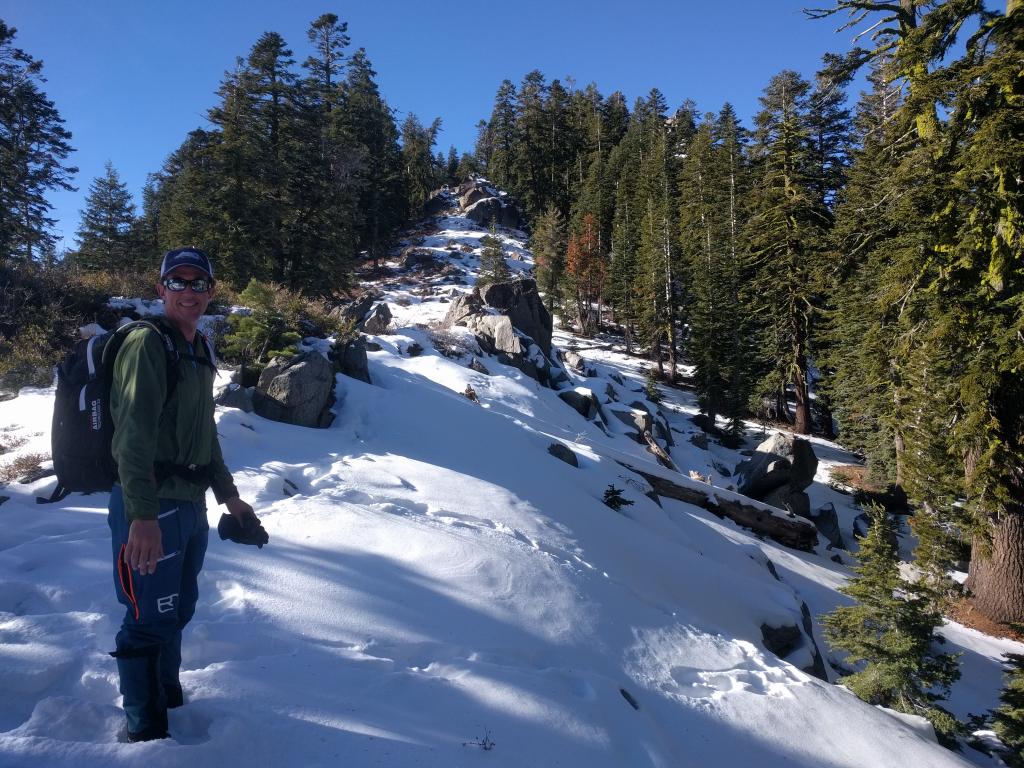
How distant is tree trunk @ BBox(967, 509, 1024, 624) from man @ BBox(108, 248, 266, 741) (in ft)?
41.1

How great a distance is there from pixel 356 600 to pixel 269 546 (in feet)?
4.04

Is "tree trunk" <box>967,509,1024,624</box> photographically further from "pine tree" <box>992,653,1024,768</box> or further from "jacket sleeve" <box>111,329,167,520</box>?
"jacket sleeve" <box>111,329,167,520</box>

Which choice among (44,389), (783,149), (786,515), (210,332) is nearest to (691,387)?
(783,149)

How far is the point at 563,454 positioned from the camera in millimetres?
10094

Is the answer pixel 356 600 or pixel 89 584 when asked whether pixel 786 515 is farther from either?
pixel 89 584

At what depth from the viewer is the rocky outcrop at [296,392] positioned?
852cm

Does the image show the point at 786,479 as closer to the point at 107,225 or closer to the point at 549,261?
the point at 549,261

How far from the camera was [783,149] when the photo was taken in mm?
23344

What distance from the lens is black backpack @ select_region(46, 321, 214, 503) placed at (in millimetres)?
2381

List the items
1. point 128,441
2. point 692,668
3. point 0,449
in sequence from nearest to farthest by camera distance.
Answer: point 128,441 → point 692,668 → point 0,449

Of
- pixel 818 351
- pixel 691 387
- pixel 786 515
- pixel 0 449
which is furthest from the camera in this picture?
pixel 691 387

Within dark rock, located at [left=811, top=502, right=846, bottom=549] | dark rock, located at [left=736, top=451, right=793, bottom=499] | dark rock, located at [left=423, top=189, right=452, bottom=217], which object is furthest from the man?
dark rock, located at [left=423, top=189, right=452, bottom=217]

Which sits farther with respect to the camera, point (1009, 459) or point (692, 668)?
point (1009, 459)

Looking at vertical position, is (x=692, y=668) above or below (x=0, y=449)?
below
